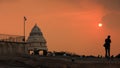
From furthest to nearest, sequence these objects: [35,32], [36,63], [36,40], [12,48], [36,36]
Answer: [35,32]
[36,36]
[36,40]
[12,48]
[36,63]

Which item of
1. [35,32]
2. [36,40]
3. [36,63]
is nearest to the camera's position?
[36,63]

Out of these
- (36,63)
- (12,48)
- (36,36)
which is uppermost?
(36,36)

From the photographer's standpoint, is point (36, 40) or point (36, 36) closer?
point (36, 40)

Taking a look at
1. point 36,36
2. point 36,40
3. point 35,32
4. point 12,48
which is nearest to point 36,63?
point 12,48

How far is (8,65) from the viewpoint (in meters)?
58.7

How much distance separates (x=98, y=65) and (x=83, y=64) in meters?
4.65

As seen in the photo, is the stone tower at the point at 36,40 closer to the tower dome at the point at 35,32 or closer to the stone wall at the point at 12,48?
the tower dome at the point at 35,32

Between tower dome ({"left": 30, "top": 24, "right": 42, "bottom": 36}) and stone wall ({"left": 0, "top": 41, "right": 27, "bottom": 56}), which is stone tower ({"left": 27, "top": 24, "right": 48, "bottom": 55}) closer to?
tower dome ({"left": 30, "top": 24, "right": 42, "bottom": 36})

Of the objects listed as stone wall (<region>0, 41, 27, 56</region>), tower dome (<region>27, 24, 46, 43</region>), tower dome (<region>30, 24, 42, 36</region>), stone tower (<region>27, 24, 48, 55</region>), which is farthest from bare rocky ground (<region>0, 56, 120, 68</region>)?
tower dome (<region>30, 24, 42, 36</region>)

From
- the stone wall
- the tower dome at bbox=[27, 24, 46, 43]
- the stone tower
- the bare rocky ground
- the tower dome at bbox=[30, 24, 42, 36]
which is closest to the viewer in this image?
the bare rocky ground

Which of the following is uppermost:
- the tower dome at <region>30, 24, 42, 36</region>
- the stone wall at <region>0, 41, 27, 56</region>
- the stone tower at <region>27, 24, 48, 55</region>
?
the tower dome at <region>30, 24, 42, 36</region>

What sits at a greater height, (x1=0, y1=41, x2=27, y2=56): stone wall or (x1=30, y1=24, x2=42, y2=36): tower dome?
(x1=30, y1=24, x2=42, y2=36): tower dome

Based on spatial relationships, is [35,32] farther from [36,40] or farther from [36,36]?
[36,40]

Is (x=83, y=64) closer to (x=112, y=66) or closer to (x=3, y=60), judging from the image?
(x=112, y=66)
